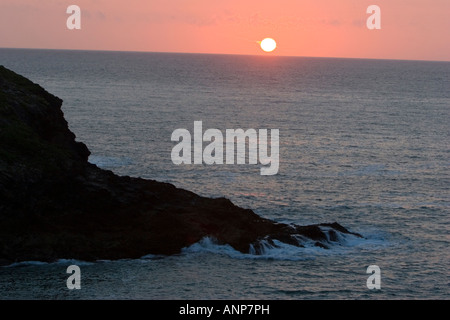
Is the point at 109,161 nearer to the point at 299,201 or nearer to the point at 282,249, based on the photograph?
the point at 299,201

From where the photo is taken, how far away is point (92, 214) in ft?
158

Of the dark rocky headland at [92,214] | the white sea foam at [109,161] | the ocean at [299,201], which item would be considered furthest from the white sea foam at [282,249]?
the white sea foam at [109,161]

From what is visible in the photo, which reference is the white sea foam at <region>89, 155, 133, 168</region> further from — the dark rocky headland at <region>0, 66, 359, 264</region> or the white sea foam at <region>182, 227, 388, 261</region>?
the white sea foam at <region>182, 227, 388, 261</region>

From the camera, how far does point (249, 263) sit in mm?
46250

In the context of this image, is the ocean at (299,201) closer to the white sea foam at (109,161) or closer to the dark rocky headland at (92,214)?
the white sea foam at (109,161)

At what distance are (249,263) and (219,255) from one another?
2388mm

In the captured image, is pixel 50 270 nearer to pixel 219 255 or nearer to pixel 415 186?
pixel 219 255

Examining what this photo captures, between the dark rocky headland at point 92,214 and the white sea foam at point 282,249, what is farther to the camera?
the white sea foam at point 282,249

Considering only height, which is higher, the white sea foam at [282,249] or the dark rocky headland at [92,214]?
the dark rocky headland at [92,214]

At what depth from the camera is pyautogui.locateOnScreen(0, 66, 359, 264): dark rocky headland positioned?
4541cm

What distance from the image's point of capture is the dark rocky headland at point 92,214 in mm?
45406

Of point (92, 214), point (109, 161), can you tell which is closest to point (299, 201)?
point (92, 214)

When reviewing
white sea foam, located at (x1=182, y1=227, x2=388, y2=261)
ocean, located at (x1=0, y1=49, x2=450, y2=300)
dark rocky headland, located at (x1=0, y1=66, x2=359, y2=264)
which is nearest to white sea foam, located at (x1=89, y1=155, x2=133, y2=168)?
ocean, located at (x1=0, y1=49, x2=450, y2=300)
